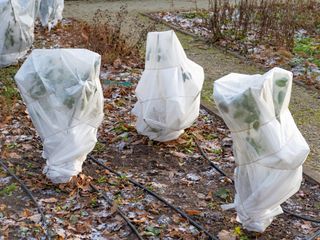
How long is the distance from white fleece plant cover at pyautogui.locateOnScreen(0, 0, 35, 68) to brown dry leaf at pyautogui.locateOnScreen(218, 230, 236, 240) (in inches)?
215

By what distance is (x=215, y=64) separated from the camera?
9.38 m

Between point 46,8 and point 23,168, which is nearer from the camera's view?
point 23,168

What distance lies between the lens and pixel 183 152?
604 centimetres

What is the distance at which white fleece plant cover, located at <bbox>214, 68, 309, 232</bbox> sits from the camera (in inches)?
162

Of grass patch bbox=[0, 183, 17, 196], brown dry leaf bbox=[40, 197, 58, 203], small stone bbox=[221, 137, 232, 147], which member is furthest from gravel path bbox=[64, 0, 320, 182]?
grass patch bbox=[0, 183, 17, 196]

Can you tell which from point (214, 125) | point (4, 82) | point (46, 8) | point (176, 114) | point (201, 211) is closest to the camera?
point (201, 211)

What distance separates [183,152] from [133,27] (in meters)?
6.04

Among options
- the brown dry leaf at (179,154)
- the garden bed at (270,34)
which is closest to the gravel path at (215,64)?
the garden bed at (270,34)

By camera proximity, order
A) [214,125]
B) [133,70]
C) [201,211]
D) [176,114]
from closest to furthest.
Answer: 1. [201,211]
2. [176,114]
3. [214,125]
4. [133,70]

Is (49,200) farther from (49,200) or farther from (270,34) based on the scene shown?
(270,34)

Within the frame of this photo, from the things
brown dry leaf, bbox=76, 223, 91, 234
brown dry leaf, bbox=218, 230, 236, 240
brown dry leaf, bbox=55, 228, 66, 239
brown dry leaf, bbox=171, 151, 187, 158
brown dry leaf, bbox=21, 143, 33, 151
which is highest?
brown dry leaf, bbox=55, 228, 66, 239

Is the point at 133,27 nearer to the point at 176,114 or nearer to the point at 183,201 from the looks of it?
the point at 176,114

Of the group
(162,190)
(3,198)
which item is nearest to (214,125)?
(162,190)

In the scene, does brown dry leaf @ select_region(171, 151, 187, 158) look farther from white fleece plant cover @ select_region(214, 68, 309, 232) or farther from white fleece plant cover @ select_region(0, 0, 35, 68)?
white fleece plant cover @ select_region(0, 0, 35, 68)
